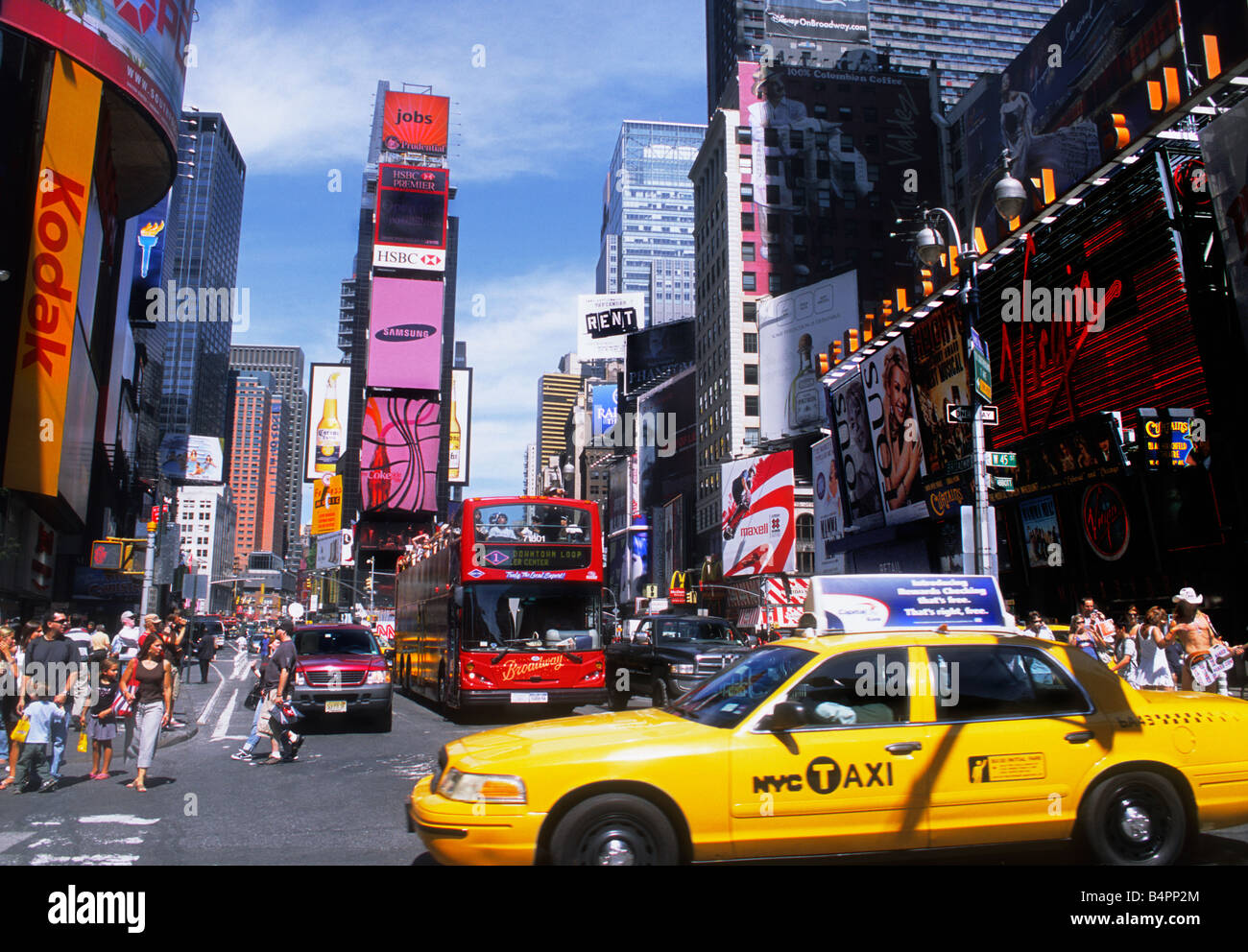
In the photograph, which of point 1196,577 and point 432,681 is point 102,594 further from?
point 1196,577

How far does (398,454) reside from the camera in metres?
117

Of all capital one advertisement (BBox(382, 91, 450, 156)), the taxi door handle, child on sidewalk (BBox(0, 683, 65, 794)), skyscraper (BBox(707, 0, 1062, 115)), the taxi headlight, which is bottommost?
child on sidewalk (BBox(0, 683, 65, 794))

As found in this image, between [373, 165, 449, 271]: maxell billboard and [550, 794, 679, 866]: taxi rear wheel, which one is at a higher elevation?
[373, 165, 449, 271]: maxell billboard

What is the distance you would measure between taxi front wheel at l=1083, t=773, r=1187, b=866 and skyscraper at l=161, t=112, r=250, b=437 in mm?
137377

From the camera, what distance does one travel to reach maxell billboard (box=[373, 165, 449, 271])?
114 m

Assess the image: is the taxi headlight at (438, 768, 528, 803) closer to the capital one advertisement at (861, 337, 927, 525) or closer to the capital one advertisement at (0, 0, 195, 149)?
the capital one advertisement at (861, 337, 927, 525)

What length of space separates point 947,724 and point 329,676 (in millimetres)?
12072

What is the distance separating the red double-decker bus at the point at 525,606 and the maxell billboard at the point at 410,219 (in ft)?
338

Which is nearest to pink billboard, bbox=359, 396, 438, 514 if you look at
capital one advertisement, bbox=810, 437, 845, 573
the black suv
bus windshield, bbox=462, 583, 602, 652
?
capital one advertisement, bbox=810, 437, 845, 573

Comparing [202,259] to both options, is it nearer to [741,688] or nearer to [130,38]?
[130,38]

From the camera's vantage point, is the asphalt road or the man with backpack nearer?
the asphalt road

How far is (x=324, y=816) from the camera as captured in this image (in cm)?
859

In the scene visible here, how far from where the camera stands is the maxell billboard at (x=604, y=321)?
122625mm
